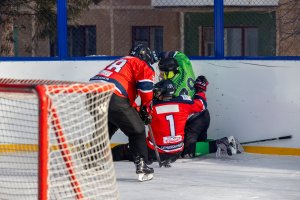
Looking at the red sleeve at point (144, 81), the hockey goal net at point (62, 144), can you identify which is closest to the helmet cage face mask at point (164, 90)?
the red sleeve at point (144, 81)

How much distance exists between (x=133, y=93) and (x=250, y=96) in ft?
6.42

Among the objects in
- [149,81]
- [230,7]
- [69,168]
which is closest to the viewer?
[69,168]

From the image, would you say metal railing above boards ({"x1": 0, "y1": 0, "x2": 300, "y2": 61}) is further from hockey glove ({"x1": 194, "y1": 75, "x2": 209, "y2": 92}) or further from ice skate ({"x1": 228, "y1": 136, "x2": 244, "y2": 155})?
ice skate ({"x1": 228, "y1": 136, "x2": 244, "y2": 155})

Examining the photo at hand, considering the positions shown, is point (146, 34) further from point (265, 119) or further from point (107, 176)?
point (107, 176)

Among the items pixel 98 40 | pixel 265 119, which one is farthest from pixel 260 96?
pixel 98 40

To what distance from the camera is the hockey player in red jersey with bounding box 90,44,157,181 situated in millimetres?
8500

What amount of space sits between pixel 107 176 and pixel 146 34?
6.85 m

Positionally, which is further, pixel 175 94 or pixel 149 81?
pixel 175 94

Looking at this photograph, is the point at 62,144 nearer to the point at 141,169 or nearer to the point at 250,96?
the point at 141,169

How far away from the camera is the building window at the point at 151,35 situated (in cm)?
1245

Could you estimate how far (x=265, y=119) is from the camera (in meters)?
10.2

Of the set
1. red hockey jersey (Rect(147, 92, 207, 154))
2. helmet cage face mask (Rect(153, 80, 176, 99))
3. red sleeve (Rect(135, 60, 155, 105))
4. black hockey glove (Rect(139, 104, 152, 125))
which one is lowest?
red hockey jersey (Rect(147, 92, 207, 154))

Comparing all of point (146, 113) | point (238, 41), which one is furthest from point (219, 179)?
point (238, 41)

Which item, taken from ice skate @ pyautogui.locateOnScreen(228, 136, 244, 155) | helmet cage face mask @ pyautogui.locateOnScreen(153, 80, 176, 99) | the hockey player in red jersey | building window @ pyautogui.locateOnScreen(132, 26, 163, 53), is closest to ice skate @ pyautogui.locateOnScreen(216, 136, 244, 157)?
ice skate @ pyautogui.locateOnScreen(228, 136, 244, 155)
